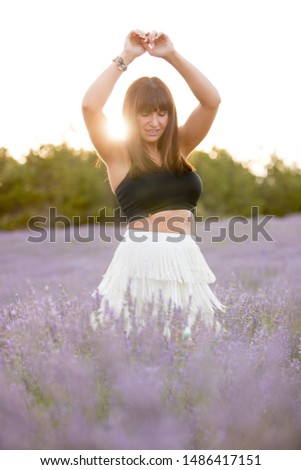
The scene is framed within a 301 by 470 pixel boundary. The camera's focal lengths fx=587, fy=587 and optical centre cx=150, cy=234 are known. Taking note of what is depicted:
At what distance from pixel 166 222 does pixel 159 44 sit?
93 centimetres

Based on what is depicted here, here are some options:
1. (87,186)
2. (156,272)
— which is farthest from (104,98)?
(87,186)

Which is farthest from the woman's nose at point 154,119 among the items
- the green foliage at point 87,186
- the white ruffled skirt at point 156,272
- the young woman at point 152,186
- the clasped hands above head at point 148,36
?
the green foliage at point 87,186

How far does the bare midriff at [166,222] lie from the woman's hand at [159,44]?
82cm

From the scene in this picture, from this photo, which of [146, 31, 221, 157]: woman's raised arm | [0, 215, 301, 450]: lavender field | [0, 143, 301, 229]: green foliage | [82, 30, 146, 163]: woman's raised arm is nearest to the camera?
[0, 215, 301, 450]: lavender field

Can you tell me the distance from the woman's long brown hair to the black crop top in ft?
0.15

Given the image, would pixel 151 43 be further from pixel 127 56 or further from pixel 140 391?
pixel 140 391

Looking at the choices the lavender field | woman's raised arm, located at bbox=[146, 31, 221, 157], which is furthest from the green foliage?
the lavender field

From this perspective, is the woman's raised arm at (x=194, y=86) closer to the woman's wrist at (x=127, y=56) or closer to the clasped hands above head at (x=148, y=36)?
the clasped hands above head at (x=148, y=36)

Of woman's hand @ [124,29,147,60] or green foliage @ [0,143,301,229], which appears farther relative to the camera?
green foliage @ [0,143,301,229]

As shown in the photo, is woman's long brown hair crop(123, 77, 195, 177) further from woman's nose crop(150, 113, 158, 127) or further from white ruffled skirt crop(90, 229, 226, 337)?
white ruffled skirt crop(90, 229, 226, 337)

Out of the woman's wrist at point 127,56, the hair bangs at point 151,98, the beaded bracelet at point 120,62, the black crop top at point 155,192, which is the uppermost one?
the woman's wrist at point 127,56

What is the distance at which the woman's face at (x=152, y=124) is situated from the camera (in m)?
3.00

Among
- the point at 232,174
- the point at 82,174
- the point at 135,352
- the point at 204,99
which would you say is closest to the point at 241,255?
the point at 204,99

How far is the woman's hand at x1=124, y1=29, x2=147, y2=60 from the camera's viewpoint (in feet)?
9.95
